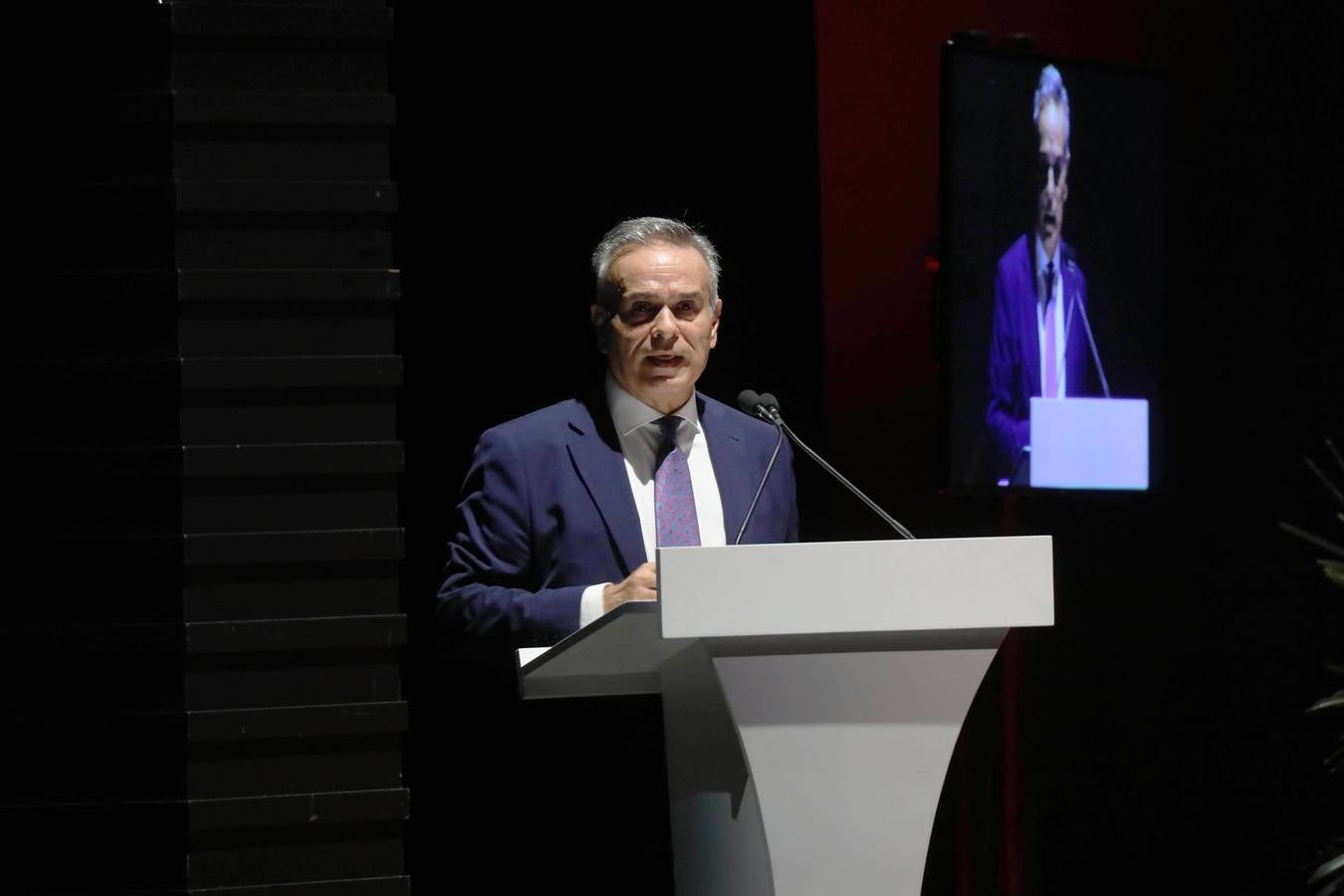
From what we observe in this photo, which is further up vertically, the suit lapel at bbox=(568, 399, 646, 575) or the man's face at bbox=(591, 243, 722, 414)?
the man's face at bbox=(591, 243, 722, 414)

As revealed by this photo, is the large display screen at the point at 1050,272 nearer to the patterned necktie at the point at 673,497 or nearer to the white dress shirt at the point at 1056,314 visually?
the white dress shirt at the point at 1056,314

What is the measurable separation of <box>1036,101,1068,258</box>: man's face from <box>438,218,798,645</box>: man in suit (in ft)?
3.33

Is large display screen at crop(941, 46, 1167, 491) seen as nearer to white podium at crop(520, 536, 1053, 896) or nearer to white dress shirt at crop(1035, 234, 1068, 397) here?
white dress shirt at crop(1035, 234, 1068, 397)

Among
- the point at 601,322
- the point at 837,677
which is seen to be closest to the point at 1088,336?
the point at 601,322

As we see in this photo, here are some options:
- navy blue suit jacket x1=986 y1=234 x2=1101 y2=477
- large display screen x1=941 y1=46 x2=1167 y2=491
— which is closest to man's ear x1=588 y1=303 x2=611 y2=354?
large display screen x1=941 y1=46 x2=1167 y2=491

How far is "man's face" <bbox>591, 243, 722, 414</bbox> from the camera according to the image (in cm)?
334

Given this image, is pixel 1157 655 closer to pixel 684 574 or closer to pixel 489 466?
pixel 489 466

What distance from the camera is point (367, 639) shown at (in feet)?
6.63

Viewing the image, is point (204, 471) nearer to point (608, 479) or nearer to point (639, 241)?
point (608, 479)

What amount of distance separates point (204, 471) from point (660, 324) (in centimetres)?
148

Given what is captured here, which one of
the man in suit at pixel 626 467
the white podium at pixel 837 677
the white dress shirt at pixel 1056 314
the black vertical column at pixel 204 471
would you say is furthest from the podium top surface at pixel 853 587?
the white dress shirt at pixel 1056 314

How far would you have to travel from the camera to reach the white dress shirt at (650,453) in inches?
129

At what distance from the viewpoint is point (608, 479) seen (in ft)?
10.7

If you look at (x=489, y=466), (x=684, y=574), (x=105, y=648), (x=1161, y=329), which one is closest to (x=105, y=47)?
(x=105, y=648)
